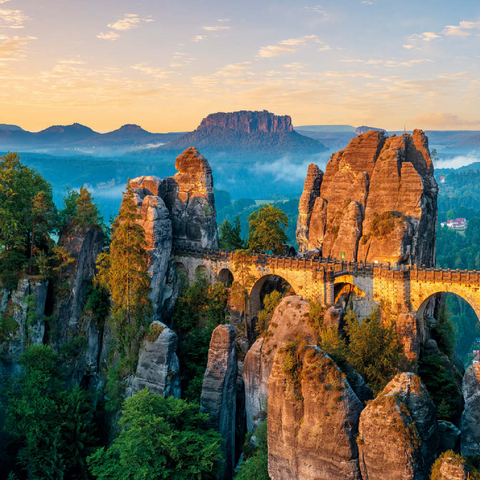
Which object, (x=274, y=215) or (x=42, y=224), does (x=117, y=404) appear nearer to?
(x=42, y=224)

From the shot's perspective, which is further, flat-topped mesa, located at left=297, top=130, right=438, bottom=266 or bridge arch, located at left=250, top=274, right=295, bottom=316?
bridge arch, located at left=250, top=274, right=295, bottom=316

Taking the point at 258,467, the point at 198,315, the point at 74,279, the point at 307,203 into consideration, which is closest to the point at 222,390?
the point at 258,467

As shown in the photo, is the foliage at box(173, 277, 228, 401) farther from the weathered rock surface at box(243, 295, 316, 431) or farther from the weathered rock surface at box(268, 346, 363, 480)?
the weathered rock surface at box(268, 346, 363, 480)

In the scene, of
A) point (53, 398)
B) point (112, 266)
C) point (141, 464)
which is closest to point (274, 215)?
point (112, 266)

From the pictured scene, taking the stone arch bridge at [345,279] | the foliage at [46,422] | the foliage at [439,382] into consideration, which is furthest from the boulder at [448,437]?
the foliage at [46,422]

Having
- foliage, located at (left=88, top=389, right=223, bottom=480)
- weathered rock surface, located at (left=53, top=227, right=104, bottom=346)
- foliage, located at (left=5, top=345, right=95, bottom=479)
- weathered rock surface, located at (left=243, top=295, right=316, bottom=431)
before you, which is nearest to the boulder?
foliage, located at (left=88, top=389, right=223, bottom=480)

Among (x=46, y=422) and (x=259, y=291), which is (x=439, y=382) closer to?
(x=259, y=291)
